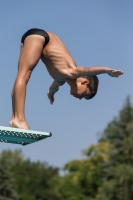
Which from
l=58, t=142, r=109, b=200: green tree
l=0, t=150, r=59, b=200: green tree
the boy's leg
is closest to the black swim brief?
the boy's leg

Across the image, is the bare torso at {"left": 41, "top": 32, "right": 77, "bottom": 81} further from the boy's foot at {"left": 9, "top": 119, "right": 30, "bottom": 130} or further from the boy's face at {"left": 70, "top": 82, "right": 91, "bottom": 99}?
the boy's foot at {"left": 9, "top": 119, "right": 30, "bottom": 130}

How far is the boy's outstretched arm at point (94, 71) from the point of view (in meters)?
8.81

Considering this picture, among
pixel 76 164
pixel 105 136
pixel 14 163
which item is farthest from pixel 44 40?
pixel 14 163

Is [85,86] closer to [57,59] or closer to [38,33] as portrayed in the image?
[57,59]

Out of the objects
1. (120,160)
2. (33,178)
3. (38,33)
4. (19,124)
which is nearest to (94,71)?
(38,33)

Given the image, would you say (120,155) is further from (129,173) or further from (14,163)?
(14,163)

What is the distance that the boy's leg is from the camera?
9.52 meters

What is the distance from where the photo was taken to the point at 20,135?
27.5ft

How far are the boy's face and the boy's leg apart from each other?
0.68 metres

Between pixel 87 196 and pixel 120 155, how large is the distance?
10903 mm

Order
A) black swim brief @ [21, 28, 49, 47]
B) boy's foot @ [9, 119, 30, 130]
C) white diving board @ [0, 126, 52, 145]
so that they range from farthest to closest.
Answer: black swim brief @ [21, 28, 49, 47], boy's foot @ [9, 119, 30, 130], white diving board @ [0, 126, 52, 145]

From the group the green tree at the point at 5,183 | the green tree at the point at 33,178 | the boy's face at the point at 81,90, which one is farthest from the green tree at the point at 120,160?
the boy's face at the point at 81,90

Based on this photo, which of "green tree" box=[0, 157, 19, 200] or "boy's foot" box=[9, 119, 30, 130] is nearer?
"boy's foot" box=[9, 119, 30, 130]

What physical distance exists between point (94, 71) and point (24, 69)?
3.73ft
